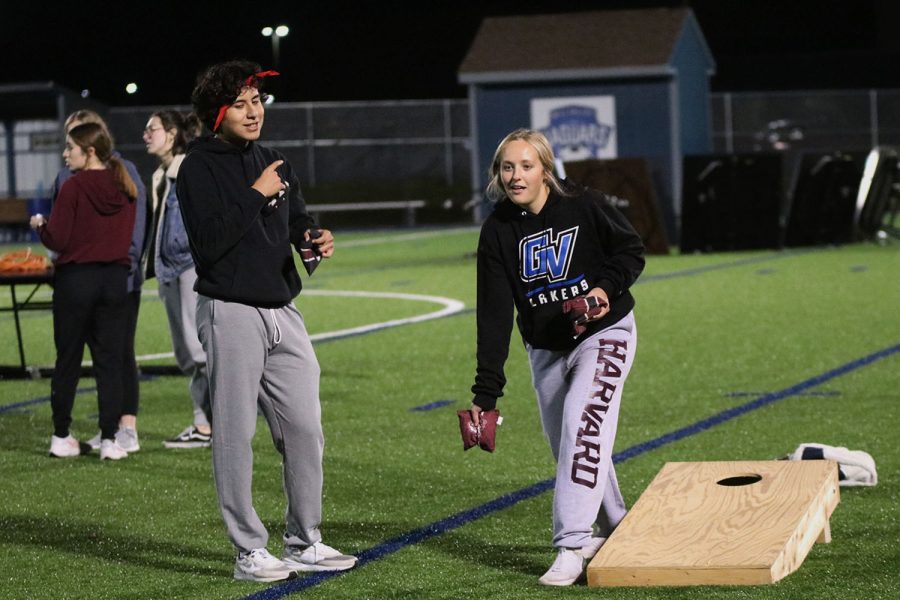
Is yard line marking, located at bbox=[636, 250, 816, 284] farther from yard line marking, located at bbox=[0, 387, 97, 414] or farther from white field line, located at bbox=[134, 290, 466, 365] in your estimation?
yard line marking, located at bbox=[0, 387, 97, 414]

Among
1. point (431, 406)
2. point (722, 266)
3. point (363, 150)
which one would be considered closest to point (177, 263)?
point (431, 406)

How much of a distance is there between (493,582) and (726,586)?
2.70 feet

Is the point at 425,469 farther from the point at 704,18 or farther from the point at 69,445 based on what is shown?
the point at 704,18

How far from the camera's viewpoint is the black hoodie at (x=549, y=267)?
600cm

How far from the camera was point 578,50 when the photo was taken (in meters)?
29.2

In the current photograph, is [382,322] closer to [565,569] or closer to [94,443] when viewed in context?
[94,443]

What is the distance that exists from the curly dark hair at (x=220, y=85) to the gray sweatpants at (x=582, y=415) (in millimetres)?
1401

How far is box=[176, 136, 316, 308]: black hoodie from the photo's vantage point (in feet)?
19.3

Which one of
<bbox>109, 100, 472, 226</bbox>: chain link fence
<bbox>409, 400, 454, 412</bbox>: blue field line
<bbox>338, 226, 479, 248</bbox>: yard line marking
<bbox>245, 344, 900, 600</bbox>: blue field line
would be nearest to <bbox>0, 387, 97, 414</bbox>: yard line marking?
<bbox>409, 400, 454, 412</bbox>: blue field line

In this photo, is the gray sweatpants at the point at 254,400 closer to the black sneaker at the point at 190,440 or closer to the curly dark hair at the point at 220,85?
the curly dark hair at the point at 220,85

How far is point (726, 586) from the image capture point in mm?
5750

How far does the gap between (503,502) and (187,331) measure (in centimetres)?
250

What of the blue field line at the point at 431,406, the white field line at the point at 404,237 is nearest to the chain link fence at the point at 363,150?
the white field line at the point at 404,237

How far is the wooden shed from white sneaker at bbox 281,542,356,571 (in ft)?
74.0
